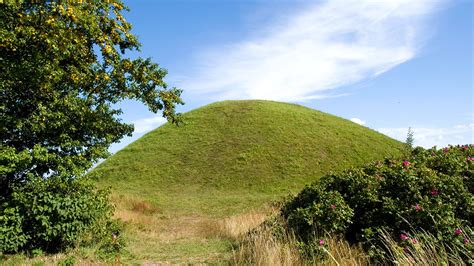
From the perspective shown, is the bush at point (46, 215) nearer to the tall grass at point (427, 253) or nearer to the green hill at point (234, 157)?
the tall grass at point (427, 253)

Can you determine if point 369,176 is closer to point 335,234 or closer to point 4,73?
point 335,234

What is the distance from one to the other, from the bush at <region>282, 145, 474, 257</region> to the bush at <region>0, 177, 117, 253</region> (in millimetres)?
5783

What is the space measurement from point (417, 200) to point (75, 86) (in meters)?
10.4

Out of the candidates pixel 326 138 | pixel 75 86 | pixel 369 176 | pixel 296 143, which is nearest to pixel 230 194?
pixel 296 143

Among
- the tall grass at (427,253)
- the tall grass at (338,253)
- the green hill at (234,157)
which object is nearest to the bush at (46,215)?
the tall grass at (338,253)

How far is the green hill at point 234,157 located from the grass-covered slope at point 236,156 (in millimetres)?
77

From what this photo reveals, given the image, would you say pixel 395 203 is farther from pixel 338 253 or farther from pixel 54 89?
pixel 54 89

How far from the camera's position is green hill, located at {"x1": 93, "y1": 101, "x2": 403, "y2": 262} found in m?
30.2

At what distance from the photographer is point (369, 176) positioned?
8695mm

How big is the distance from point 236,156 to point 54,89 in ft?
102

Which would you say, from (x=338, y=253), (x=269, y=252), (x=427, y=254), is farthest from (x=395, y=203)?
(x=269, y=252)

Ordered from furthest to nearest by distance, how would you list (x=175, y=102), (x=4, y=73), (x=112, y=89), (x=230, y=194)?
(x=230, y=194)
(x=175, y=102)
(x=112, y=89)
(x=4, y=73)

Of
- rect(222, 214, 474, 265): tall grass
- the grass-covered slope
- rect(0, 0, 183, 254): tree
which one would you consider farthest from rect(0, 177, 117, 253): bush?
the grass-covered slope

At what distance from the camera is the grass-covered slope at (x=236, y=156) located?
107 feet
